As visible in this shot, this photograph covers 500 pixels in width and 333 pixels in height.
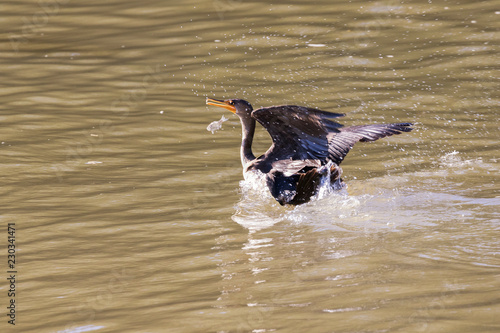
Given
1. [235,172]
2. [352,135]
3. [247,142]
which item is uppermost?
[352,135]

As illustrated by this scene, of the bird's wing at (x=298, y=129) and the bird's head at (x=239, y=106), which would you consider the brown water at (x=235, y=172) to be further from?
the bird's head at (x=239, y=106)

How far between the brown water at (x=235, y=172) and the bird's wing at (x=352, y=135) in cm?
41

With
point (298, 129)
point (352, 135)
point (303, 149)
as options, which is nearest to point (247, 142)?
point (303, 149)

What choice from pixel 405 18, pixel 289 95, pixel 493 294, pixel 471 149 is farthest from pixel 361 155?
pixel 405 18

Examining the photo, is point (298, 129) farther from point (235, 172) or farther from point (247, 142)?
point (235, 172)

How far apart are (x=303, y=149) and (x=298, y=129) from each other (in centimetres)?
29

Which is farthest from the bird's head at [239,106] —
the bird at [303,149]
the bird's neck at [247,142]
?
the bird at [303,149]

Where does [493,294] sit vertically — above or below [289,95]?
below

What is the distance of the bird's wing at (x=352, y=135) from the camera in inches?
253

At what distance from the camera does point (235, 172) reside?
7453mm

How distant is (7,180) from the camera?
716cm

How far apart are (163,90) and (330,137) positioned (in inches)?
150

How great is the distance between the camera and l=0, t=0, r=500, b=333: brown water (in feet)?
14.4

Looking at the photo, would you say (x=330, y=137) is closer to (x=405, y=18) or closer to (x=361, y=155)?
(x=361, y=155)
